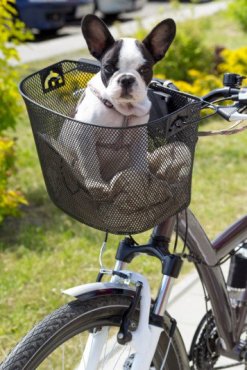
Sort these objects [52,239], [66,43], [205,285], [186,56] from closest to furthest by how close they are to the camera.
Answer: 1. [205,285]
2. [52,239]
3. [186,56]
4. [66,43]

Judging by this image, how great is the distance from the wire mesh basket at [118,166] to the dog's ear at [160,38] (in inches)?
7.1

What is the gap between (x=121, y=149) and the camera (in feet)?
6.76

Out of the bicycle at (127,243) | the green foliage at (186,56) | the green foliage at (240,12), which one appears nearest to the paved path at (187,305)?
the bicycle at (127,243)

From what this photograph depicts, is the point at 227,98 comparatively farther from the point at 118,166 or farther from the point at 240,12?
the point at 240,12

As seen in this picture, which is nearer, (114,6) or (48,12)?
(48,12)

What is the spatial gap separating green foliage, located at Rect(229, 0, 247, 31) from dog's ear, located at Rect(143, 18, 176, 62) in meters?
11.7

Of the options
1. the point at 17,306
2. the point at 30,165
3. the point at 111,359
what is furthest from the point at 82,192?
the point at 30,165

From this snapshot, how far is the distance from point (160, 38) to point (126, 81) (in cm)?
19

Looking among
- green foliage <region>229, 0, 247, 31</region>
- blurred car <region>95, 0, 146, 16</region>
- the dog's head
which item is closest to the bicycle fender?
the dog's head

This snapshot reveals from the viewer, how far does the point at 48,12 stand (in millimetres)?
13086

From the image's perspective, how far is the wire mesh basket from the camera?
2059 mm

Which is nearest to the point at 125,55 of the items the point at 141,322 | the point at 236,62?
the point at 141,322

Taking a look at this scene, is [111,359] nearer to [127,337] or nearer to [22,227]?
[127,337]

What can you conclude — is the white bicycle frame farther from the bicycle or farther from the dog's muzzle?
the dog's muzzle
